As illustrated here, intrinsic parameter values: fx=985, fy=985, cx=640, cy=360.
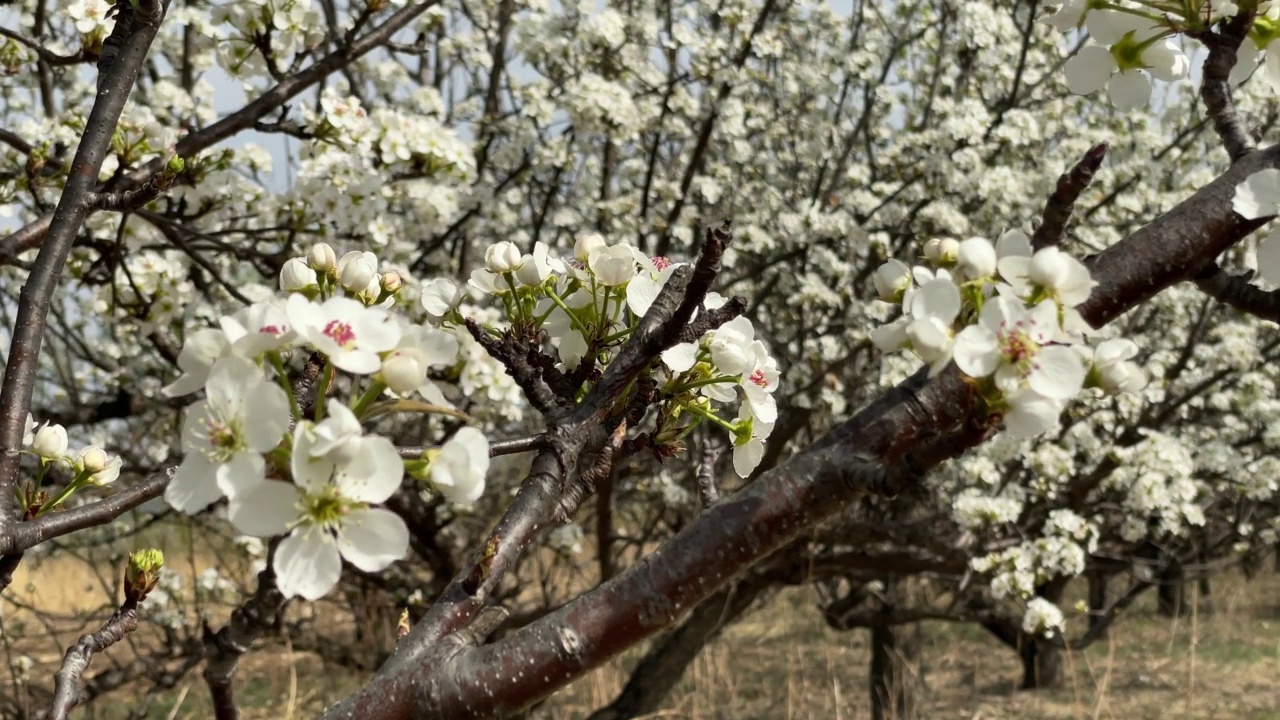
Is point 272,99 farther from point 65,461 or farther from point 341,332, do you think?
point 341,332

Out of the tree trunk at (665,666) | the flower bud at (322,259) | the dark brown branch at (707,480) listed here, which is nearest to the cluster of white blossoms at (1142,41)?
the dark brown branch at (707,480)

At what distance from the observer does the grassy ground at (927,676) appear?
5906mm

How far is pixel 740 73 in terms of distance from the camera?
4781mm

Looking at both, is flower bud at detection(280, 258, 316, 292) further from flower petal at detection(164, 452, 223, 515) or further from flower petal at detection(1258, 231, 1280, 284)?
flower petal at detection(1258, 231, 1280, 284)

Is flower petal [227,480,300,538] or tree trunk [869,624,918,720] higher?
tree trunk [869,624,918,720]

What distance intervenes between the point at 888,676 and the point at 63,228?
5.66m

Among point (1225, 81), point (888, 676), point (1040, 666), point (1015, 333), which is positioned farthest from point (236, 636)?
point (1040, 666)

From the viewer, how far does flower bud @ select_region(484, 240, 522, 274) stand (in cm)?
114

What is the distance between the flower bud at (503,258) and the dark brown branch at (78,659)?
2.06ft

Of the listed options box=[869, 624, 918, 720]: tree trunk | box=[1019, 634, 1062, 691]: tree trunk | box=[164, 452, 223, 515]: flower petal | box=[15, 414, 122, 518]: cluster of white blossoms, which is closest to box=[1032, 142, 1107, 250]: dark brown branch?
box=[164, 452, 223, 515]: flower petal

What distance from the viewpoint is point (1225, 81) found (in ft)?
3.72

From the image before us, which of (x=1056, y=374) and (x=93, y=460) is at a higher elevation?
(x=93, y=460)

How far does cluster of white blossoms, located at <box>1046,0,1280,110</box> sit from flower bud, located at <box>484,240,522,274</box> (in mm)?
732

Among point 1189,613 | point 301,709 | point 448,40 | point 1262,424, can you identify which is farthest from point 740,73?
point 1189,613
